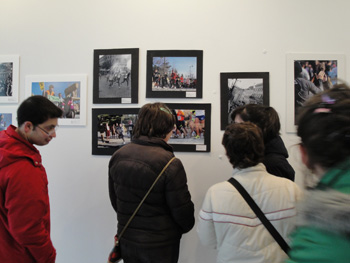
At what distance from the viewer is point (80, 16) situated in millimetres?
1799

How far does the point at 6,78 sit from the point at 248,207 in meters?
2.29

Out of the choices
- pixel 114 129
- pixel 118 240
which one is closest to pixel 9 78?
pixel 114 129

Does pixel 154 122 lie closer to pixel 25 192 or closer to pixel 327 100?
pixel 25 192

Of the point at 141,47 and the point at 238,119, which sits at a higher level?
the point at 141,47

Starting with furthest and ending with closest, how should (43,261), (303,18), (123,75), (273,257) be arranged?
(123,75)
(303,18)
(43,261)
(273,257)

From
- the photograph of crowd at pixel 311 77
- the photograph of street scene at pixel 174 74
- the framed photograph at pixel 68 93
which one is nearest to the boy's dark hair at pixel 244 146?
the photograph of street scene at pixel 174 74

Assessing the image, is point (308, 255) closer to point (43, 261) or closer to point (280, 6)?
point (43, 261)

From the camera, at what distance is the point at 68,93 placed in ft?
5.95

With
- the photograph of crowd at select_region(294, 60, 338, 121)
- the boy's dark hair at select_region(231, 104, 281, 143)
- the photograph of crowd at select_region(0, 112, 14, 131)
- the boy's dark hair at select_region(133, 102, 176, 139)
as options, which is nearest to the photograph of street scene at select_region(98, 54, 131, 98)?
the boy's dark hair at select_region(133, 102, 176, 139)

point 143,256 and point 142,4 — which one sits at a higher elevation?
point 142,4

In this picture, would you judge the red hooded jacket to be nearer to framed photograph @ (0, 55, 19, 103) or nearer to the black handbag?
the black handbag

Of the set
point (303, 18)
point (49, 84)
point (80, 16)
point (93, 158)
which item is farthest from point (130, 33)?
point (303, 18)

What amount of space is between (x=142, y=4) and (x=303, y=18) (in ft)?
4.35

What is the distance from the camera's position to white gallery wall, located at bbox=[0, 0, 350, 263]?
→ 5.43ft
